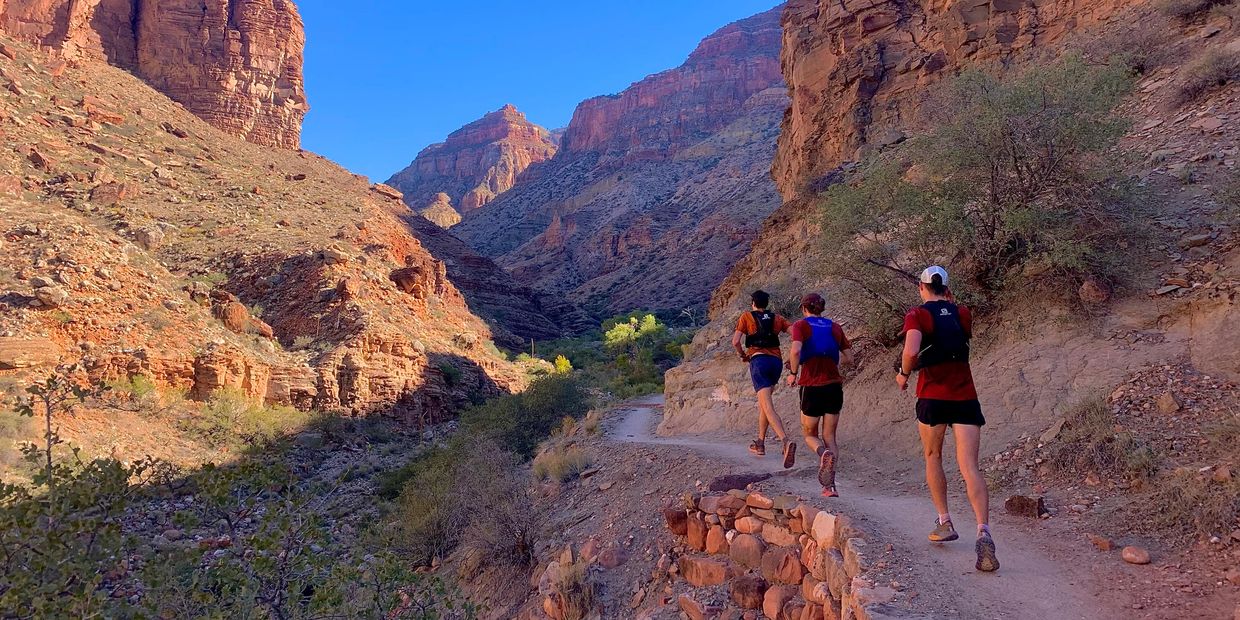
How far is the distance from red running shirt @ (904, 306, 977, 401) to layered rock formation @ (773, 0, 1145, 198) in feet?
46.7

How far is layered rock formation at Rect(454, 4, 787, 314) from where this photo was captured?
205 ft

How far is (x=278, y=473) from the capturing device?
4.70 meters

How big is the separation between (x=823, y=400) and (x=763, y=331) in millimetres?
1208

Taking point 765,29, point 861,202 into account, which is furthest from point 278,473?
point 765,29

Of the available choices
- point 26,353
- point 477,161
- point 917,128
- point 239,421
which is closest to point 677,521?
point 917,128

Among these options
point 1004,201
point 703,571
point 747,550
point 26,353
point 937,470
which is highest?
point 26,353

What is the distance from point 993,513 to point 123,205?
30751 millimetres

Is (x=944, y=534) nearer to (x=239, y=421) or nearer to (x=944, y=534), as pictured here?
(x=944, y=534)

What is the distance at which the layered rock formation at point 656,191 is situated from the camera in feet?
205

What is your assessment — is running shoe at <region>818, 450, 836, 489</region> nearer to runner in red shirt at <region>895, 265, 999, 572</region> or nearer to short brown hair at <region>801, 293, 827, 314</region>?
runner in red shirt at <region>895, 265, 999, 572</region>

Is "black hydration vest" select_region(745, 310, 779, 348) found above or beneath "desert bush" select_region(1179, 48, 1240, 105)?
beneath

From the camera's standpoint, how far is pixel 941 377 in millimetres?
4109

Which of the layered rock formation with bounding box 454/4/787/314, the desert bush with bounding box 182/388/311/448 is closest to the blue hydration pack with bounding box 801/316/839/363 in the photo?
the desert bush with bounding box 182/388/311/448

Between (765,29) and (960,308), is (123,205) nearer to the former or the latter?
(960,308)
